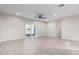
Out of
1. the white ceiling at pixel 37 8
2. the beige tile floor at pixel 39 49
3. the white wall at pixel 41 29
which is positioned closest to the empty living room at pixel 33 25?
the white ceiling at pixel 37 8

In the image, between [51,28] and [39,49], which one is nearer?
[39,49]

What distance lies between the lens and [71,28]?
11633 millimetres

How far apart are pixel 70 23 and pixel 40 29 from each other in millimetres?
6697

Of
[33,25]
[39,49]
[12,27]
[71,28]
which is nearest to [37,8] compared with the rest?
[39,49]

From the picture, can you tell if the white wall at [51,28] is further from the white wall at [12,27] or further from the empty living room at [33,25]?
the white wall at [12,27]

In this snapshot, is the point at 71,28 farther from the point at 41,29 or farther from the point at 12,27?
the point at 12,27

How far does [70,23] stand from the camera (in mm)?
11812

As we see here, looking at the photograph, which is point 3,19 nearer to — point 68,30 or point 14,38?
point 14,38

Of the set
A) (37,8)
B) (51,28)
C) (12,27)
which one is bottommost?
(51,28)

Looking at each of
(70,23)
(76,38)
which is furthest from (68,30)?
(76,38)

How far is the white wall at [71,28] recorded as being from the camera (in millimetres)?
10742

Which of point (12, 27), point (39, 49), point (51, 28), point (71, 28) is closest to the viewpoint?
point (39, 49)

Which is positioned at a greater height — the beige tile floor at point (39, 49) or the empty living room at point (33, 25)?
the empty living room at point (33, 25)

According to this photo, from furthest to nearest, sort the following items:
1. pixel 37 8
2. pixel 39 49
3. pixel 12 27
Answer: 1. pixel 12 27
2. pixel 37 8
3. pixel 39 49
